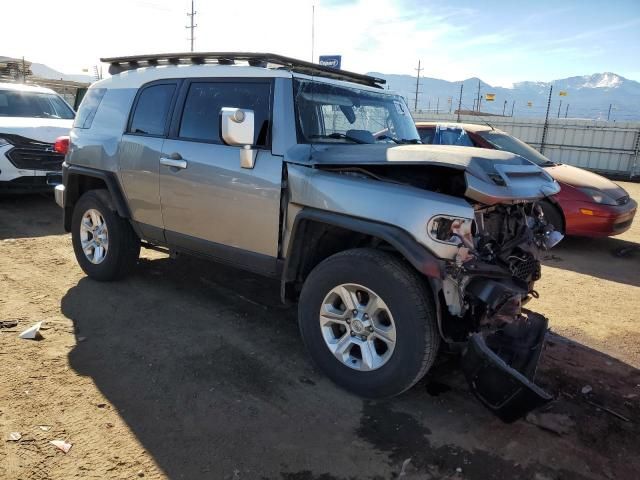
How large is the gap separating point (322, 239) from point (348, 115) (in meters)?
1.15

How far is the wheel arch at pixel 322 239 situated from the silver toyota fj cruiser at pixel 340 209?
11 mm

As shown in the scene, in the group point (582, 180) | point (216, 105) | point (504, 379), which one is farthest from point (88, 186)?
point (582, 180)

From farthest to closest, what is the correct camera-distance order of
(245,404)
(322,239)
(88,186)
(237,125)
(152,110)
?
1. (88,186)
2. (152,110)
3. (322,239)
4. (237,125)
5. (245,404)

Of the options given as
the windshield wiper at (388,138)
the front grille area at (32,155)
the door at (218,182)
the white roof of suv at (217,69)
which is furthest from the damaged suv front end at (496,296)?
the front grille area at (32,155)

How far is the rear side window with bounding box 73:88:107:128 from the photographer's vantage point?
4.96m

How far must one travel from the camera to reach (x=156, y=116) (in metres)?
4.38

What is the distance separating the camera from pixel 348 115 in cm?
401

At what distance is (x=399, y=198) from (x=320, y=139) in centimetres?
101

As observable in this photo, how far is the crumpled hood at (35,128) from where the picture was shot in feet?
25.8

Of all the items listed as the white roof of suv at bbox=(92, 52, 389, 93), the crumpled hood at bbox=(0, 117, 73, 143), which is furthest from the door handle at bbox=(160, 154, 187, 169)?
the crumpled hood at bbox=(0, 117, 73, 143)

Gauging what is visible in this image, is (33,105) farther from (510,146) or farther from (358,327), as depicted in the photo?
(358,327)

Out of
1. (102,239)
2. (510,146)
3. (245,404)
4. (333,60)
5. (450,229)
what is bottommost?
(245,404)

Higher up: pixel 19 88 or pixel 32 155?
pixel 19 88

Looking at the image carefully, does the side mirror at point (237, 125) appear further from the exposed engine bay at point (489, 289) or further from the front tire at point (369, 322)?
the front tire at point (369, 322)
